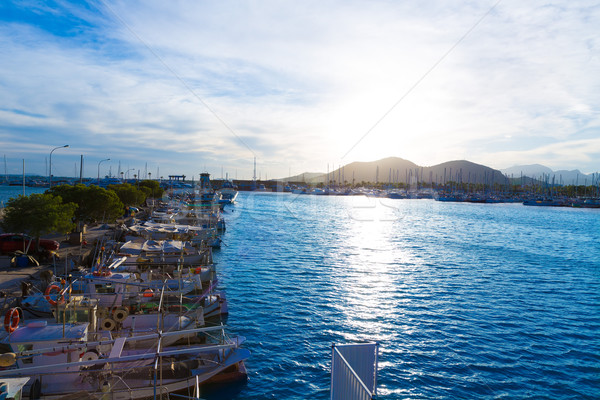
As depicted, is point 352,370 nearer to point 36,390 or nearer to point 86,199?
point 36,390

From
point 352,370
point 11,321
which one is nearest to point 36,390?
point 11,321

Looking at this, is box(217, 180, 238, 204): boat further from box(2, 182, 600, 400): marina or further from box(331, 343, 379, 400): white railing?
box(331, 343, 379, 400): white railing

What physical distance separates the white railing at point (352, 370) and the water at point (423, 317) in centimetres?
447

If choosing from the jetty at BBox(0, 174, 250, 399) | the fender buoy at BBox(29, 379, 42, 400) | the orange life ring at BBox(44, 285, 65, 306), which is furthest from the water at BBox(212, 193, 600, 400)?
the orange life ring at BBox(44, 285, 65, 306)

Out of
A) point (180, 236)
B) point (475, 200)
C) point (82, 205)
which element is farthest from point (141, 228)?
point (475, 200)

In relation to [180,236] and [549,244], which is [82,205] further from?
[549,244]

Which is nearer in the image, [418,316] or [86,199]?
[418,316]

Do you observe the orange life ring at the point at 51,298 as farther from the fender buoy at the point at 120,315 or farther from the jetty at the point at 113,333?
the fender buoy at the point at 120,315

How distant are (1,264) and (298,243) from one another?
28.2m

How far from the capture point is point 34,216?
2339 cm

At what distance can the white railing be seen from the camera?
7.08 m

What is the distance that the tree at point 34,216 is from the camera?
920 inches

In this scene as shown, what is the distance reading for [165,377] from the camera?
37.0 ft

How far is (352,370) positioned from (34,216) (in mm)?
23699
